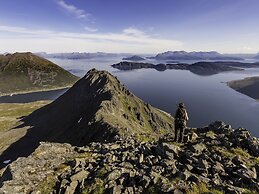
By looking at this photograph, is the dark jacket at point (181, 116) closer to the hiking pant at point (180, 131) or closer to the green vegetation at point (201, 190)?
the hiking pant at point (180, 131)

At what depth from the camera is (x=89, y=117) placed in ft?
296

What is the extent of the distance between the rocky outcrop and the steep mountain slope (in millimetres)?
33024

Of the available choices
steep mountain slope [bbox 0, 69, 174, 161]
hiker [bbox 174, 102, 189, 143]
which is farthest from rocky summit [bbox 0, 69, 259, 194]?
steep mountain slope [bbox 0, 69, 174, 161]

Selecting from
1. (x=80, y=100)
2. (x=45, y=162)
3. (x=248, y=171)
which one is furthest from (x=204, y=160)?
(x=80, y=100)

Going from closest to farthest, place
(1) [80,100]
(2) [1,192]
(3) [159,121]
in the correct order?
1. (2) [1,192]
2. (1) [80,100]
3. (3) [159,121]

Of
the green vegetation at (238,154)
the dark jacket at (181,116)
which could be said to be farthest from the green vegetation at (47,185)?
the green vegetation at (238,154)

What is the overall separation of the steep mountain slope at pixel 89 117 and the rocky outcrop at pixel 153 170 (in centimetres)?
3302

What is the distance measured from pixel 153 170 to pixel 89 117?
70754mm

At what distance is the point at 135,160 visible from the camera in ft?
80.7

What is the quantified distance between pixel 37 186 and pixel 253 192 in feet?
59.2

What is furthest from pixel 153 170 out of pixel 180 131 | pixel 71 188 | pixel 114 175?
pixel 180 131

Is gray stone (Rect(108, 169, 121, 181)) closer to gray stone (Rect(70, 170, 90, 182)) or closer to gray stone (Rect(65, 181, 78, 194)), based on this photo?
gray stone (Rect(70, 170, 90, 182))

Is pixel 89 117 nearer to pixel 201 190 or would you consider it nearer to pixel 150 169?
pixel 150 169

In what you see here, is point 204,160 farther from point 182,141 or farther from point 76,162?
point 76,162
